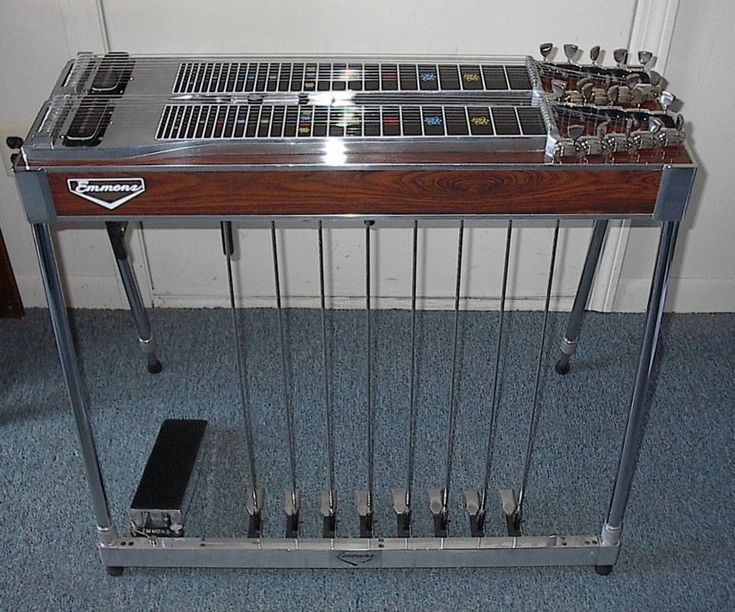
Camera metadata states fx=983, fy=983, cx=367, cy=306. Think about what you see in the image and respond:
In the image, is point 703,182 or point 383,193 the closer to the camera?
point 383,193

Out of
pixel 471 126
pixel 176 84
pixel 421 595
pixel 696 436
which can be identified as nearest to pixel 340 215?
pixel 471 126

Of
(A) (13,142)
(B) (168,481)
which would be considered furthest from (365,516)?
(A) (13,142)

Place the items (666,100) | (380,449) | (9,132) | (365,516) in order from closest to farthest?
(666,100)
(365,516)
(380,449)
(9,132)

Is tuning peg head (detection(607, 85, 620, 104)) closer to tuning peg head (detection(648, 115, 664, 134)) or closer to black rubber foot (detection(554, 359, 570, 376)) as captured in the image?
tuning peg head (detection(648, 115, 664, 134))

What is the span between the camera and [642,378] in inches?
58.6

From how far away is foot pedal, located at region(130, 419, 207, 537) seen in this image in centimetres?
168

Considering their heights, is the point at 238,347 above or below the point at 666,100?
below

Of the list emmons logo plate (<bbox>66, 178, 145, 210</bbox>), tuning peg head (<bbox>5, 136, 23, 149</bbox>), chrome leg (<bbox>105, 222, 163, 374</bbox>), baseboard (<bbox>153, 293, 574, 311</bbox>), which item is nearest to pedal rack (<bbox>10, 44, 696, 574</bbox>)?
emmons logo plate (<bbox>66, 178, 145, 210</bbox>)

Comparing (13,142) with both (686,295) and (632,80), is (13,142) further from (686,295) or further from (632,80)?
(686,295)

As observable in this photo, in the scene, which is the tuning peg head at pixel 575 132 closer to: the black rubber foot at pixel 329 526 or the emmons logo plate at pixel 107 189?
the emmons logo plate at pixel 107 189

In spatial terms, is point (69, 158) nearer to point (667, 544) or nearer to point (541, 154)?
point (541, 154)

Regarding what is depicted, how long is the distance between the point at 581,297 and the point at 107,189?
1.02m

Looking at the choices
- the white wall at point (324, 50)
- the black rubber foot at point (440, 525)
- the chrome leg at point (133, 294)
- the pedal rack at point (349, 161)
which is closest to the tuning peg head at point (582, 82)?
the pedal rack at point (349, 161)

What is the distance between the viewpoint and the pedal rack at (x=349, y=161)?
129cm
